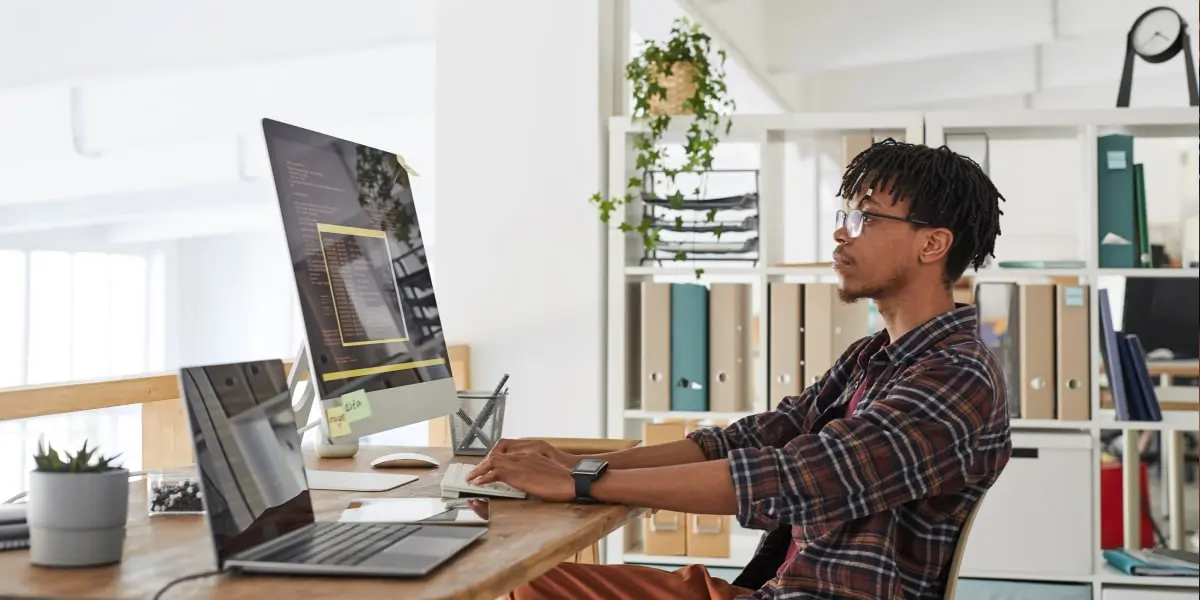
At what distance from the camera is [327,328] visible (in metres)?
1.54

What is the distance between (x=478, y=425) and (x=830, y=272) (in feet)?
5.51

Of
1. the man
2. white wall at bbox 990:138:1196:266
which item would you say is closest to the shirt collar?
the man

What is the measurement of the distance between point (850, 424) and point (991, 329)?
2.03 m

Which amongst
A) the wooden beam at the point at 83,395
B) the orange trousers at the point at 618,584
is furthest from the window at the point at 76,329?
the orange trousers at the point at 618,584

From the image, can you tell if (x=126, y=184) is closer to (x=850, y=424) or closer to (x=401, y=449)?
(x=401, y=449)

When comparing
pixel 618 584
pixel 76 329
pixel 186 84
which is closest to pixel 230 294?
pixel 76 329

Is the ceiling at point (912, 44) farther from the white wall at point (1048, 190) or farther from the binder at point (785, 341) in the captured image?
the white wall at point (1048, 190)

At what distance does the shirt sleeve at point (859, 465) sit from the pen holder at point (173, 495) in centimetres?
65

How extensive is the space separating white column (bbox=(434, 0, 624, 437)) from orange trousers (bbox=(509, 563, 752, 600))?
1.67 meters

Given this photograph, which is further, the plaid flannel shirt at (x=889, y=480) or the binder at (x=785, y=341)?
the binder at (x=785, y=341)

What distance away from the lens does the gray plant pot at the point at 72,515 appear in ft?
3.58

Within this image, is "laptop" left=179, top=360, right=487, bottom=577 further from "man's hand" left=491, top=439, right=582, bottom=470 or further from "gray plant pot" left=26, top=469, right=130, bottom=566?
"man's hand" left=491, top=439, right=582, bottom=470

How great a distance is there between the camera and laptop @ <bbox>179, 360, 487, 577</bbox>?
3.58ft

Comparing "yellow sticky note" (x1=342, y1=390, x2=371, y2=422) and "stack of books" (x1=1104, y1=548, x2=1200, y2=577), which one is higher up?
"yellow sticky note" (x1=342, y1=390, x2=371, y2=422)
